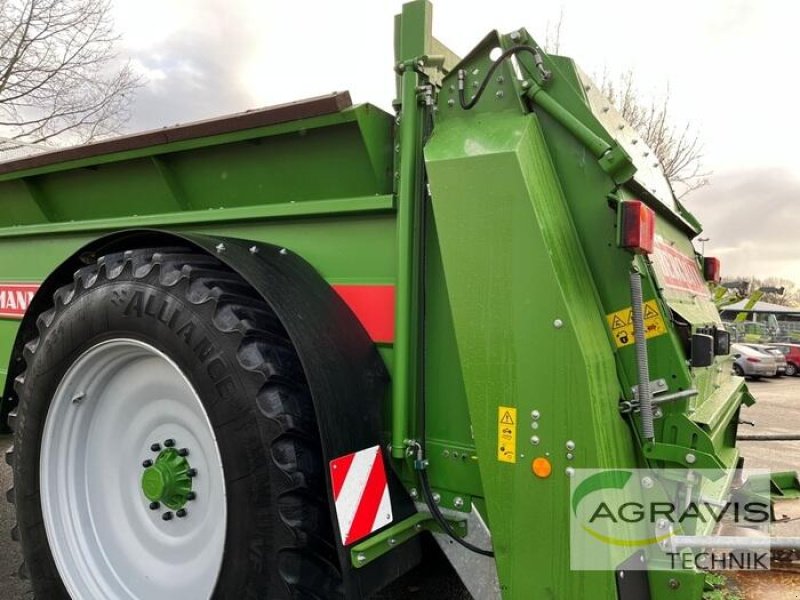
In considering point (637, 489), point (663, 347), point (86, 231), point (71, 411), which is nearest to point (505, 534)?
point (637, 489)

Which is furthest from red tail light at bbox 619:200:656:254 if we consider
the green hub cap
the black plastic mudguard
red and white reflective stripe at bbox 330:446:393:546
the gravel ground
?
the gravel ground

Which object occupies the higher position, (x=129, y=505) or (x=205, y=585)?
(x=129, y=505)

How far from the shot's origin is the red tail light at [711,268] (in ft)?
14.2

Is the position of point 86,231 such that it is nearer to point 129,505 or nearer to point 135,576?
point 129,505

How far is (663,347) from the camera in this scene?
2170mm

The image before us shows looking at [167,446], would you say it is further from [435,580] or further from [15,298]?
[15,298]

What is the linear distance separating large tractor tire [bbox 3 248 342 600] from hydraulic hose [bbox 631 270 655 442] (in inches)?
43.1

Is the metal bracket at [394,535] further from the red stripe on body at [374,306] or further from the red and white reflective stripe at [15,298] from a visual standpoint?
the red and white reflective stripe at [15,298]

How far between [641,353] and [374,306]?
981mm

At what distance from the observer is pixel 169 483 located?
2289 millimetres

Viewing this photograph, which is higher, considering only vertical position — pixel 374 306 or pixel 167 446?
pixel 374 306

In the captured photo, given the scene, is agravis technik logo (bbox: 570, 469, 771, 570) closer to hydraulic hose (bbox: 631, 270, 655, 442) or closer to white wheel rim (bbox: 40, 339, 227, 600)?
hydraulic hose (bbox: 631, 270, 655, 442)

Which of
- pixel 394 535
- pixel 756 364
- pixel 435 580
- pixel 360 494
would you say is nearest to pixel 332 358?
pixel 360 494

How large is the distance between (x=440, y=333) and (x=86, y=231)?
228cm
